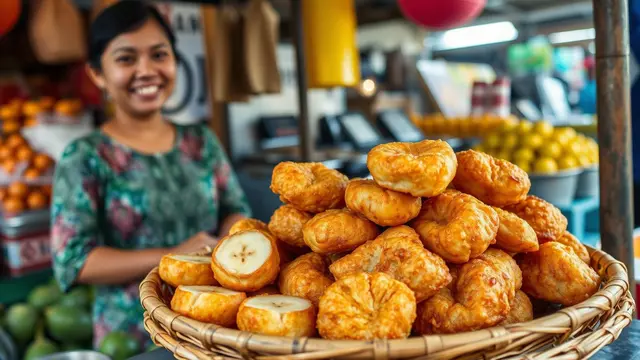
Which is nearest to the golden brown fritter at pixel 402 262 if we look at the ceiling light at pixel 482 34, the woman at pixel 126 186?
the woman at pixel 126 186

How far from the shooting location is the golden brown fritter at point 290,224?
1.04 m

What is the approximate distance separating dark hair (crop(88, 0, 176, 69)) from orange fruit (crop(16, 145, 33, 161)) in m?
1.67

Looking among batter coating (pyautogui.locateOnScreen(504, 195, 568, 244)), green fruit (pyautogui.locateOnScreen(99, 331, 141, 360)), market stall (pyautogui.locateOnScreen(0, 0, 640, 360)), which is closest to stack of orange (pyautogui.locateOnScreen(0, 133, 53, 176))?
green fruit (pyautogui.locateOnScreen(99, 331, 141, 360))

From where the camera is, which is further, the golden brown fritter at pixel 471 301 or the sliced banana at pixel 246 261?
the sliced banana at pixel 246 261

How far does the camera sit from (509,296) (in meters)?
0.86

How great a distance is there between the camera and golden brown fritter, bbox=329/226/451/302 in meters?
0.83

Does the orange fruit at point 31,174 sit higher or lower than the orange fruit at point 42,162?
lower

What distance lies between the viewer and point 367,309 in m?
0.77

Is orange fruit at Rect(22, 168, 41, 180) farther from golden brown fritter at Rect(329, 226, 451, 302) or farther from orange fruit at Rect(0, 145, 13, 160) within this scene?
golden brown fritter at Rect(329, 226, 451, 302)

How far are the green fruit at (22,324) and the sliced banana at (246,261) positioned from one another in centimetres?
174

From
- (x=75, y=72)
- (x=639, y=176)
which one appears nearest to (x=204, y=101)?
(x=75, y=72)

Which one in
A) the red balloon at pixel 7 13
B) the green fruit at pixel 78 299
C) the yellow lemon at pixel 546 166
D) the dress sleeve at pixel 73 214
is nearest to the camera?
the dress sleeve at pixel 73 214

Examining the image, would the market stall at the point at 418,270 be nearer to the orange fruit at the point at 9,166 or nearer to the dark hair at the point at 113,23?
the dark hair at the point at 113,23

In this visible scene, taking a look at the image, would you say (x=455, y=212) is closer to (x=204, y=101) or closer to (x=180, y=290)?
(x=180, y=290)
